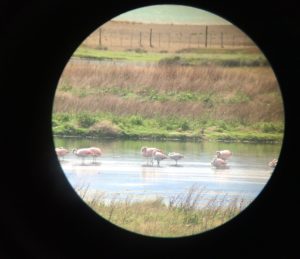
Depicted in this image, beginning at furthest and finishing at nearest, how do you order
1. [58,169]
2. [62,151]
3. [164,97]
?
[164,97] → [62,151] → [58,169]

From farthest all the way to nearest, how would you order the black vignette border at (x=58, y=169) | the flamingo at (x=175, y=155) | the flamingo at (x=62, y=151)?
the flamingo at (x=175, y=155) < the flamingo at (x=62, y=151) < the black vignette border at (x=58, y=169)

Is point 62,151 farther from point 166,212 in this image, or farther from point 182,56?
point 182,56

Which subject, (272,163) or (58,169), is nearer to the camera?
(58,169)

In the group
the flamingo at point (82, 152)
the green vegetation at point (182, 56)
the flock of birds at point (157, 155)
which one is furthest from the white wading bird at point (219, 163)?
the flamingo at point (82, 152)

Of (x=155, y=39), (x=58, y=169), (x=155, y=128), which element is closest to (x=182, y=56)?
(x=155, y=39)

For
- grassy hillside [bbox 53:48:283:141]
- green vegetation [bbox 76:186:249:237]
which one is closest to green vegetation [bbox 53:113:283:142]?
grassy hillside [bbox 53:48:283:141]

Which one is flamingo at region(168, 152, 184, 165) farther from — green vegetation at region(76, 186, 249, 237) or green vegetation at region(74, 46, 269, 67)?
green vegetation at region(74, 46, 269, 67)

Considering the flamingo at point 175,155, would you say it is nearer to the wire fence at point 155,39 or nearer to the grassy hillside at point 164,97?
the grassy hillside at point 164,97
